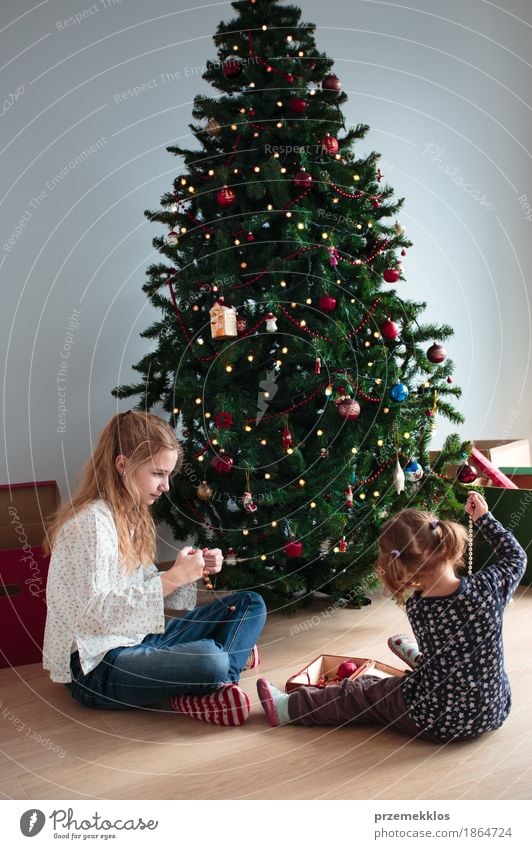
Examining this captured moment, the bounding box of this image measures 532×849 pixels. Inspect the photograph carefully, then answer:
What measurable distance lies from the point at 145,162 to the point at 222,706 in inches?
92.6

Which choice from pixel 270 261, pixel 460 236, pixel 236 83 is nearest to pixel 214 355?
pixel 270 261

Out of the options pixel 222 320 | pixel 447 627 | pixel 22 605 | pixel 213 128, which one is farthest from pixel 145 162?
pixel 447 627

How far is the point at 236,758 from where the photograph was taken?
5.42ft

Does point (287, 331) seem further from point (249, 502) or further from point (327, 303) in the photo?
point (249, 502)

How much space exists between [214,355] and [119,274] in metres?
0.98

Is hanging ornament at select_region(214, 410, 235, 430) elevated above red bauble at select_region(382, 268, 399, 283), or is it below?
below

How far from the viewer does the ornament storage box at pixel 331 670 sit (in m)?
1.92

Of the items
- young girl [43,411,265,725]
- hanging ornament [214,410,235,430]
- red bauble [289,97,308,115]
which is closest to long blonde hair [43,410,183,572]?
young girl [43,411,265,725]

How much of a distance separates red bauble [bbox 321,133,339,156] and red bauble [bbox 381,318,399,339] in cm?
57

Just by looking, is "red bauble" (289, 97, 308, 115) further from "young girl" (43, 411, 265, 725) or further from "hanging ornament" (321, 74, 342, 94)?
"young girl" (43, 411, 265, 725)

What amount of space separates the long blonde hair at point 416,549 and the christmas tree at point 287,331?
2.51ft

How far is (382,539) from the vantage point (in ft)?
5.57

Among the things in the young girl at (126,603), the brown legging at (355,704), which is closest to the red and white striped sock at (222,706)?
the young girl at (126,603)

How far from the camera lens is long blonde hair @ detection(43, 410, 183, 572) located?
6.46 feet
